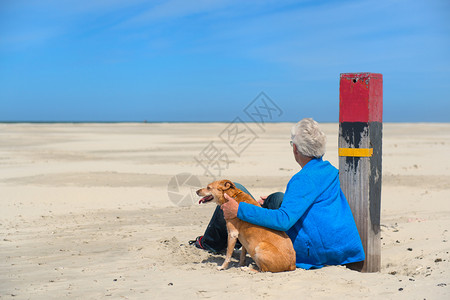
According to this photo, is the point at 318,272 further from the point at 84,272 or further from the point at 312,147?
the point at 84,272

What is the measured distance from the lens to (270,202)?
5402 millimetres

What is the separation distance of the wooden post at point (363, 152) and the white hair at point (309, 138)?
1.85 ft

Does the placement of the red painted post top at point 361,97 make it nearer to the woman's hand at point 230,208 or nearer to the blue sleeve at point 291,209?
the blue sleeve at point 291,209

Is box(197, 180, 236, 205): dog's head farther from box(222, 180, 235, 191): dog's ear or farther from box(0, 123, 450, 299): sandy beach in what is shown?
box(0, 123, 450, 299): sandy beach

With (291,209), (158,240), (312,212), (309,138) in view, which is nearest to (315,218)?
(312,212)

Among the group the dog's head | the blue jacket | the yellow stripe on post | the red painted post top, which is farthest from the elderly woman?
the red painted post top

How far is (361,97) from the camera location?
4.91 m

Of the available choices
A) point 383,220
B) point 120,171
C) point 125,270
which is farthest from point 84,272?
point 120,171

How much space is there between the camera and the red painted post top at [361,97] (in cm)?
488

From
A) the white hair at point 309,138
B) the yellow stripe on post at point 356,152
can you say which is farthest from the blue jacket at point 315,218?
the yellow stripe on post at point 356,152

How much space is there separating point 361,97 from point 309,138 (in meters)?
0.81

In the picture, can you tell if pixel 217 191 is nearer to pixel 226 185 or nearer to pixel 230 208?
pixel 226 185

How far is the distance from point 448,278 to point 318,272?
3.99 feet

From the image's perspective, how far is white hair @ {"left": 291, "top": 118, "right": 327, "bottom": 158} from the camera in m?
4.56
